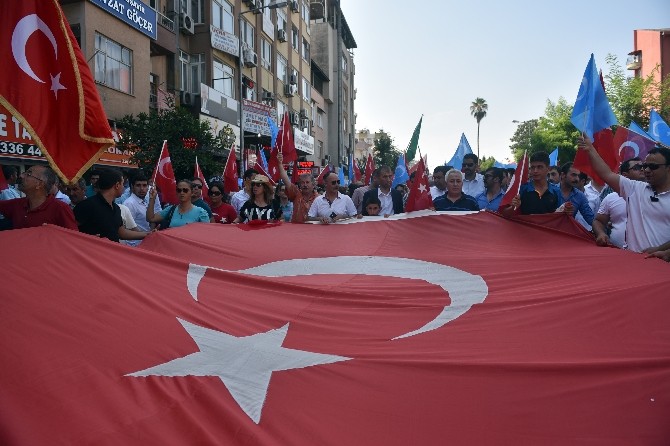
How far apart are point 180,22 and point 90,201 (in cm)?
2044

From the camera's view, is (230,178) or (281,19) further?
(281,19)

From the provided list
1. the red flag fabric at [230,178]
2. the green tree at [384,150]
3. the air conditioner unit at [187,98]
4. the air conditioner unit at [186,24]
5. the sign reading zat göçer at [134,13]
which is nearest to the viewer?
the red flag fabric at [230,178]

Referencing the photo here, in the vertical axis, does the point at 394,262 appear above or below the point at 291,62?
below

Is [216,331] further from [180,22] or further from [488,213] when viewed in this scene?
[180,22]

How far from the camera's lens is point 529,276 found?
13.4 feet

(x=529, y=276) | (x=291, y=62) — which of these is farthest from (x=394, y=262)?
(x=291, y=62)

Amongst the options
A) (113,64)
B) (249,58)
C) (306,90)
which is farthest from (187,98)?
(306,90)

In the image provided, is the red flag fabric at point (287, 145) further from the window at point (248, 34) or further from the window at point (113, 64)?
the window at point (248, 34)

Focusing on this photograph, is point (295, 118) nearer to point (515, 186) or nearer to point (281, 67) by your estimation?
point (281, 67)

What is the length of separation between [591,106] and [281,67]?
33.4 meters

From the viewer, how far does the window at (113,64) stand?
17.6 m

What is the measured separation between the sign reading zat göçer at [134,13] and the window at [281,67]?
16218mm

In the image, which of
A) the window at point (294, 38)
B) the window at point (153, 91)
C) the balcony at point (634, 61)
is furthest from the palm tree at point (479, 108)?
the window at point (153, 91)

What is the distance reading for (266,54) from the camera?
3425 centimetres
